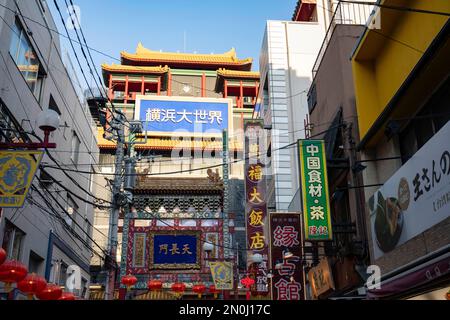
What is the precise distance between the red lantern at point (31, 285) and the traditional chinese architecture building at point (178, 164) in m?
5.37

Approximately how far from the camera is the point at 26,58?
1762 cm

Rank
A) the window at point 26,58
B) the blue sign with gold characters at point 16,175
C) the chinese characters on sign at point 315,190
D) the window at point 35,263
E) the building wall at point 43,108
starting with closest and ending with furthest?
the blue sign with gold characters at point 16,175 → the chinese characters on sign at point 315,190 → the building wall at point 43,108 → the window at point 26,58 → the window at point 35,263

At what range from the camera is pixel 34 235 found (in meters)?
18.4

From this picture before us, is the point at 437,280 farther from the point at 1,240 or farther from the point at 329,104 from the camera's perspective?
the point at 1,240

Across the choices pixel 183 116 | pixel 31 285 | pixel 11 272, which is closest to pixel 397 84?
pixel 11 272

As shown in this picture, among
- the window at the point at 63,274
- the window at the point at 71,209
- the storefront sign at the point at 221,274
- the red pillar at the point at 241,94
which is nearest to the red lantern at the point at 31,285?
the storefront sign at the point at 221,274

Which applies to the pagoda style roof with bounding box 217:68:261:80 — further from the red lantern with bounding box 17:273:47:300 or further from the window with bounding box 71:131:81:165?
the red lantern with bounding box 17:273:47:300

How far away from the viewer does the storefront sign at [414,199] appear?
28.9 feet

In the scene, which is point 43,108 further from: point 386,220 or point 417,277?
point 417,277

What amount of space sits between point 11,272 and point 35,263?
8.75m

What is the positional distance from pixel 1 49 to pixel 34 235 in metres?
7.11

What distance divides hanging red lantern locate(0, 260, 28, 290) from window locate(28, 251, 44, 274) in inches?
297

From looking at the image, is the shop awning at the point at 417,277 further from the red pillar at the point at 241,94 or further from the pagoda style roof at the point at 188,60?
the pagoda style roof at the point at 188,60

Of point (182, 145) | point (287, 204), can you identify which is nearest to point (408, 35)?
point (287, 204)
